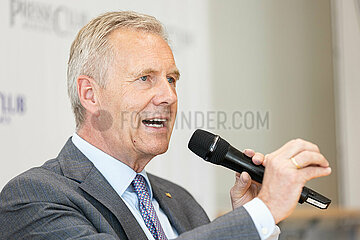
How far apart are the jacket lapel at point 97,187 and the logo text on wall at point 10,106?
20.5 inches

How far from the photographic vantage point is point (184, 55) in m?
2.70

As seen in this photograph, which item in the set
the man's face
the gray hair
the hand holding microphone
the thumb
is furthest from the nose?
the hand holding microphone

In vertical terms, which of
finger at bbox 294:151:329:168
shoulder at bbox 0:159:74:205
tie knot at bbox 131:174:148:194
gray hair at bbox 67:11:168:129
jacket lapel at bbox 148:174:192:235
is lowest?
jacket lapel at bbox 148:174:192:235

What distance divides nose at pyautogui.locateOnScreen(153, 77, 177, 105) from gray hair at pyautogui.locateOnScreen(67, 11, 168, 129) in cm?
16

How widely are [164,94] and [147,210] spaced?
318 millimetres

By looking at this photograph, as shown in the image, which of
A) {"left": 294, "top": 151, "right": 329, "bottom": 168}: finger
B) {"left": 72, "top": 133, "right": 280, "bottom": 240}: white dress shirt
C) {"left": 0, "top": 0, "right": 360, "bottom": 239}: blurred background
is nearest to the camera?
{"left": 294, "top": 151, "right": 329, "bottom": 168}: finger

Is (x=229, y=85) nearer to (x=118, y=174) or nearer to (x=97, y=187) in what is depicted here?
(x=118, y=174)

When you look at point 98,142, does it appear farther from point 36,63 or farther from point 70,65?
point 36,63

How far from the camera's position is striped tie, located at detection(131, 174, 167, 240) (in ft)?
4.75

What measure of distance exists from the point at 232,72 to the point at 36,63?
1277mm

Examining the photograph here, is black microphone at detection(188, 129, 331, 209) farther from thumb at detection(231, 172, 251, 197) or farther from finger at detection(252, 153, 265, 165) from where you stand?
thumb at detection(231, 172, 251, 197)

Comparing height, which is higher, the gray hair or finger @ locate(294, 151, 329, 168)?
the gray hair

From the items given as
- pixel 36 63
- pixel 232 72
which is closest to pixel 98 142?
pixel 36 63

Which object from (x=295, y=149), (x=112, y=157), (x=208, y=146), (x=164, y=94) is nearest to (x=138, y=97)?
(x=164, y=94)
